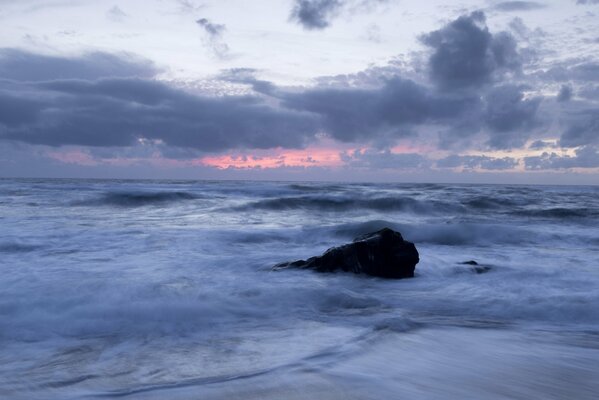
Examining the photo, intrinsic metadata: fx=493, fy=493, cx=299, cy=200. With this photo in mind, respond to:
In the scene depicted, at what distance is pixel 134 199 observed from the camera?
2628 cm

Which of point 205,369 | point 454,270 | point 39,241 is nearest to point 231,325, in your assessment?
point 205,369

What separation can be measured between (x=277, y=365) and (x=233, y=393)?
0.54 metres

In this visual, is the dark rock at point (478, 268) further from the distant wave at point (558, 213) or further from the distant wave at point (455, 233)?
the distant wave at point (558, 213)

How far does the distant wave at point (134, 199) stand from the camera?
2414 cm

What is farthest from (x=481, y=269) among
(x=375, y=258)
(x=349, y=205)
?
(x=349, y=205)

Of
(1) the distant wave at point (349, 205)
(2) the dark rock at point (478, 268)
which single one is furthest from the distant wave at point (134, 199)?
(2) the dark rock at point (478, 268)

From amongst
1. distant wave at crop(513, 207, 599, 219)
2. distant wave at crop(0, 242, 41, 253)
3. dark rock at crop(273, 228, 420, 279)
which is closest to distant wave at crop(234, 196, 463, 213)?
distant wave at crop(513, 207, 599, 219)

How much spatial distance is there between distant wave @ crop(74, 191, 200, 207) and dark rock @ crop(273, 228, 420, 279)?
18.5 meters

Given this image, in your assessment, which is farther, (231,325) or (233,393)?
(231,325)

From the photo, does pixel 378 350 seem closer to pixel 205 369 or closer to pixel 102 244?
pixel 205 369

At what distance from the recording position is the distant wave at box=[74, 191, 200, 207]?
2414 cm

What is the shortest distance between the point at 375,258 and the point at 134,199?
70.9 feet

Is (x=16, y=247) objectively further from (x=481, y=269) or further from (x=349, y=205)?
(x=349, y=205)

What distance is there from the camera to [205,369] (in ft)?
11.0
